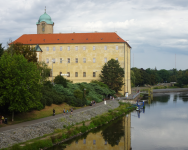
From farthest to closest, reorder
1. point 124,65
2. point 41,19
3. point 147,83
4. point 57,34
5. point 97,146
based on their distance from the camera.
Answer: point 147,83, point 41,19, point 57,34, point 124,65, point 97,146

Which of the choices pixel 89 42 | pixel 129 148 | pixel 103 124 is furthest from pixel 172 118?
pixel 89 42

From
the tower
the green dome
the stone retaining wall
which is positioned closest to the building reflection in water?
the stone retaining wall

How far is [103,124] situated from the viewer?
1431 inches

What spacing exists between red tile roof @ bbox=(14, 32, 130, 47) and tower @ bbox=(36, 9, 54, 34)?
7007 millimetres

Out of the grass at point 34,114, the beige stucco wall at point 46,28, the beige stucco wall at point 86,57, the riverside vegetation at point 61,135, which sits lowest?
the riverside vegetation at point 61,135

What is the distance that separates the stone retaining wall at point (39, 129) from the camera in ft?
77.2

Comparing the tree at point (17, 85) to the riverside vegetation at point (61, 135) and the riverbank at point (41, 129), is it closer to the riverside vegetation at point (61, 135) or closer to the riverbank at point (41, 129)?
the riverbank at point (41, 129)

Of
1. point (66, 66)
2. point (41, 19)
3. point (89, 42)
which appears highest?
point (41, 19)

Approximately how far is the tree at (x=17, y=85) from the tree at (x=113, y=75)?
35.1 m

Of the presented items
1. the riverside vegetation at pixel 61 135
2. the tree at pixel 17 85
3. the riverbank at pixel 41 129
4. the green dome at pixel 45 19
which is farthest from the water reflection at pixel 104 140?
the green dome at pixel 45 19

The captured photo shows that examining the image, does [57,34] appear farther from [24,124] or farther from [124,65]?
[24,124]

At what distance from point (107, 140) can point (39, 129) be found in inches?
294

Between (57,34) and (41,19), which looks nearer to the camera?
(57,34)

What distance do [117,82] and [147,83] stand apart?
59.9 m
